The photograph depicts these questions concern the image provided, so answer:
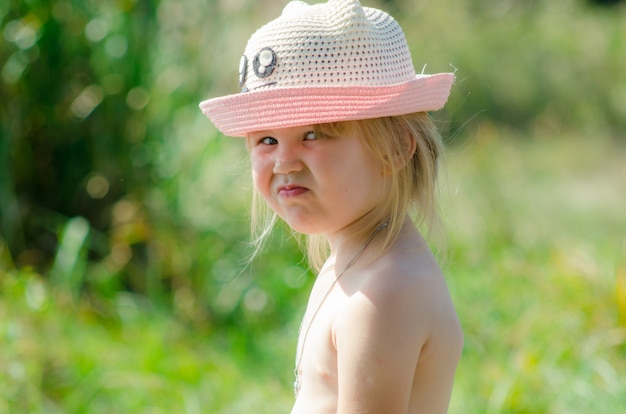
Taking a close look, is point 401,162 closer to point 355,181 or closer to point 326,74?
point 355,181

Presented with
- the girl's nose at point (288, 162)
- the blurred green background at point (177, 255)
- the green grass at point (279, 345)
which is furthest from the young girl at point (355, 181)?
the blurred green background at point (177, 255)

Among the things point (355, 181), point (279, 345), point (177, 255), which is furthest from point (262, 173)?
point (177, 255)

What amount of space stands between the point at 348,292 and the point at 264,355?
8.00ft

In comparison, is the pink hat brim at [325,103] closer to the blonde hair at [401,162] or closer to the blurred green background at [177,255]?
the blonde hair at [401,162]

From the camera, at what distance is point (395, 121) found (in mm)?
1687

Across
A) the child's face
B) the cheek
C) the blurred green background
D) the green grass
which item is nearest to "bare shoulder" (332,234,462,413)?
the child's face

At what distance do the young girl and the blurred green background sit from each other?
5.04 ft

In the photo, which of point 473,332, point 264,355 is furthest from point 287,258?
point 473,332

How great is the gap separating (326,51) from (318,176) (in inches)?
8.6

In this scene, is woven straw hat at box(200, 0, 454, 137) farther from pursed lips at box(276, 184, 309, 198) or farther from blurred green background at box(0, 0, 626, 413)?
blurred green background at box(0, 0, 626, 413)

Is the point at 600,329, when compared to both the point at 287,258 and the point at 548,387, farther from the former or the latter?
the point at 287,258

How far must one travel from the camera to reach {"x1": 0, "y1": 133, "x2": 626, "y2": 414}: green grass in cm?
324

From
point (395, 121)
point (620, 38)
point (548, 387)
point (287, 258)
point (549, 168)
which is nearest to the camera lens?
point (395, 121)

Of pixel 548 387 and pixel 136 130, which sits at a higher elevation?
pixel 136 130
